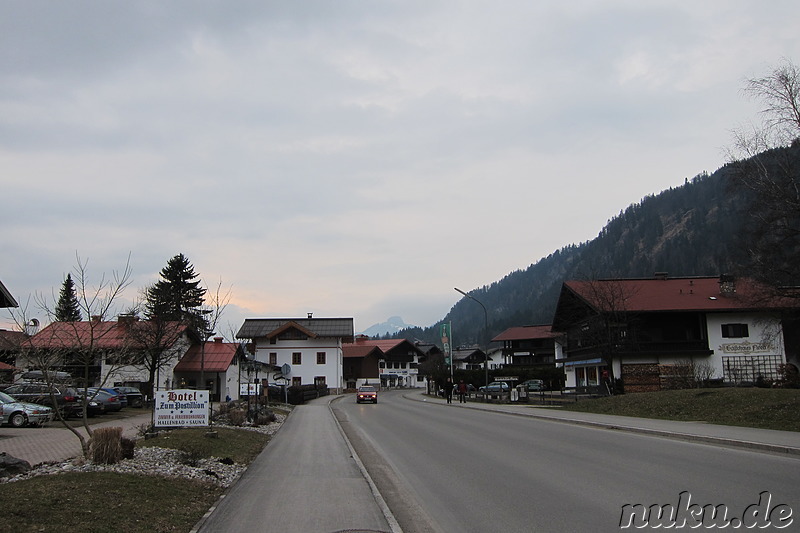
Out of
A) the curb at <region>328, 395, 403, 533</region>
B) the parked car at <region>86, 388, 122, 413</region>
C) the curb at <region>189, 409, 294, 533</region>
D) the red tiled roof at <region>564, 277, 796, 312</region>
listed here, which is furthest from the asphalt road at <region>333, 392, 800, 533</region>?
the red tiled roof at <region>564, 277, 796, 312</region>

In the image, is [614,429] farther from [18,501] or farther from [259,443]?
[18,501]

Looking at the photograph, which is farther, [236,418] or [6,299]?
[236,418]

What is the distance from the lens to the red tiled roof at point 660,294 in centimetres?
4494

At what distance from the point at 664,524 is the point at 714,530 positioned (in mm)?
541

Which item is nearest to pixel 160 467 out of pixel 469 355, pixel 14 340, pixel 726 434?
pixel 14 340

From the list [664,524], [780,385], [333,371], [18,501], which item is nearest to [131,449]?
[18,501]

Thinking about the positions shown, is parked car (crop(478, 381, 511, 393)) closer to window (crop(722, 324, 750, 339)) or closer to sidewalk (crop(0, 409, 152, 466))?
window (crop(722, 324, 750, 339))

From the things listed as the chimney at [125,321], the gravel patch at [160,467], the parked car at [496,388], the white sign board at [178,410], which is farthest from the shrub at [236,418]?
the parked car at [496,388]

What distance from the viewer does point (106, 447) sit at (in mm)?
11438

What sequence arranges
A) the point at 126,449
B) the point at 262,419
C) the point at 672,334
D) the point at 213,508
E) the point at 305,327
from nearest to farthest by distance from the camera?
1. the point at 213,508
2. the point at 126,449
3. the point at 262,419
4. the point at 672,334
5. the point at 305,327

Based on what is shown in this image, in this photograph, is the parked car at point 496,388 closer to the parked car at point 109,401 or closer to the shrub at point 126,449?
the parked car at point 109,401

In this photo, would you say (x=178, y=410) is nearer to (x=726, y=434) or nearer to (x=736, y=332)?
(x=726, y=434)

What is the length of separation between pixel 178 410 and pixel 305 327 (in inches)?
2797

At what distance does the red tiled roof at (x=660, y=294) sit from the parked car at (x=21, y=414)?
32587mm
